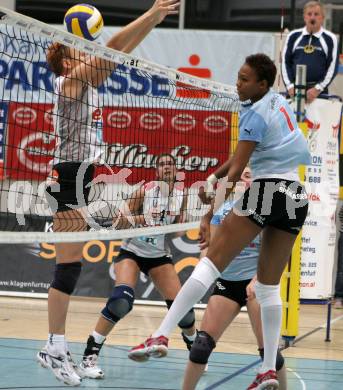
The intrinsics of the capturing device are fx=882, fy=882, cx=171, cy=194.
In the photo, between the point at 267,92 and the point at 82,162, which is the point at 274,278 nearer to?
the point at 267,92

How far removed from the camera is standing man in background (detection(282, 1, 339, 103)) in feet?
32.3

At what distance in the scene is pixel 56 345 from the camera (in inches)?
235

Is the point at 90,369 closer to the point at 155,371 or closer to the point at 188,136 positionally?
the point at 155,371

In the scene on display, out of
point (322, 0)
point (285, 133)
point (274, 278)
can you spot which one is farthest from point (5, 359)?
point (322, 0)

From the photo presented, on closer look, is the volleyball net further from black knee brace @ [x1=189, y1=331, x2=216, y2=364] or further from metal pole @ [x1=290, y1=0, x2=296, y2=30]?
metal pole @ [x1=290, y1=0, x2=296, y2=30]

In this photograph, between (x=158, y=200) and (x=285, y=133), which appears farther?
(x=158, y=200)

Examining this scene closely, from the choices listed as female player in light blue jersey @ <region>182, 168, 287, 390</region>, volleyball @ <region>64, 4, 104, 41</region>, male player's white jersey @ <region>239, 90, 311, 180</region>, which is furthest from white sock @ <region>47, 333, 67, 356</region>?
volleyball @ <region>64, 4, 104, 41</region>

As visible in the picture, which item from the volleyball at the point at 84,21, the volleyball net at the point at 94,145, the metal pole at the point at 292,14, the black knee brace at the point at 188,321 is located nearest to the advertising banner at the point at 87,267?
the volleyball net at the point at 94,145

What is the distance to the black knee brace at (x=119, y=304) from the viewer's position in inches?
260

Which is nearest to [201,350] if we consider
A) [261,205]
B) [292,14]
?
[261,205]

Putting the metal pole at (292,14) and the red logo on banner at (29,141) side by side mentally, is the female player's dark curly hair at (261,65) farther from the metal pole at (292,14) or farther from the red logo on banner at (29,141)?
the metal pole at (292,14)

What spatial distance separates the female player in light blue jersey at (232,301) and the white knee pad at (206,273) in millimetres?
458

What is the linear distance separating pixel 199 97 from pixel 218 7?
22.6 feet

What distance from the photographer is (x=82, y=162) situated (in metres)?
5.92
